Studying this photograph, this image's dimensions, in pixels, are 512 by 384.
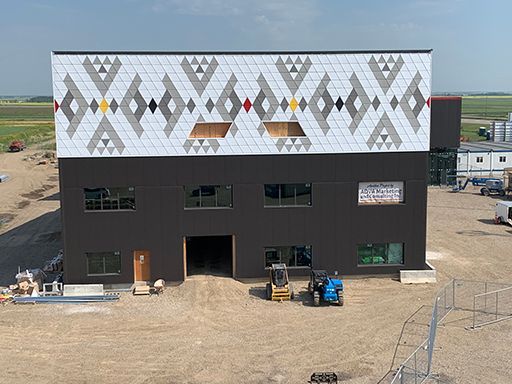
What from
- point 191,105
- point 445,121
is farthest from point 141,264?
point 445,121

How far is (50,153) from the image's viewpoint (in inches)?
4321

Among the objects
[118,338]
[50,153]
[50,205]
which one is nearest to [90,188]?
[118,338]

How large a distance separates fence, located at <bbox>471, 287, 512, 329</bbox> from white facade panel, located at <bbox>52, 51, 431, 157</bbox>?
392 inches

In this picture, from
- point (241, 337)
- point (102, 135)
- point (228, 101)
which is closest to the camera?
point (241, 337)

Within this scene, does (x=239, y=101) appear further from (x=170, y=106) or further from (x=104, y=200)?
(x=104, y=200)

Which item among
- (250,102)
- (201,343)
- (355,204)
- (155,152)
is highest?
(250,102)

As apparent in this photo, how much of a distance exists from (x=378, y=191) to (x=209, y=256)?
1277 centimetres

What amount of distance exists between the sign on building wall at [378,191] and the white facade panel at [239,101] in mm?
2249

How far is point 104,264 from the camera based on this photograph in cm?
3438

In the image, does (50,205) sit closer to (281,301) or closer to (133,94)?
(133,94)

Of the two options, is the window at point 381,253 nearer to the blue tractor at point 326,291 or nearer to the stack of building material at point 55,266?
the blue tractor at point 326,291

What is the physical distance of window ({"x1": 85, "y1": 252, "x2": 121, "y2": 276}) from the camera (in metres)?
34.3

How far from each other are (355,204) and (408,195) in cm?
348

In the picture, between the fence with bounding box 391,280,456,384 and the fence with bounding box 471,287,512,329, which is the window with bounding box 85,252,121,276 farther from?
the fence with bounding box 471,287,512,329
